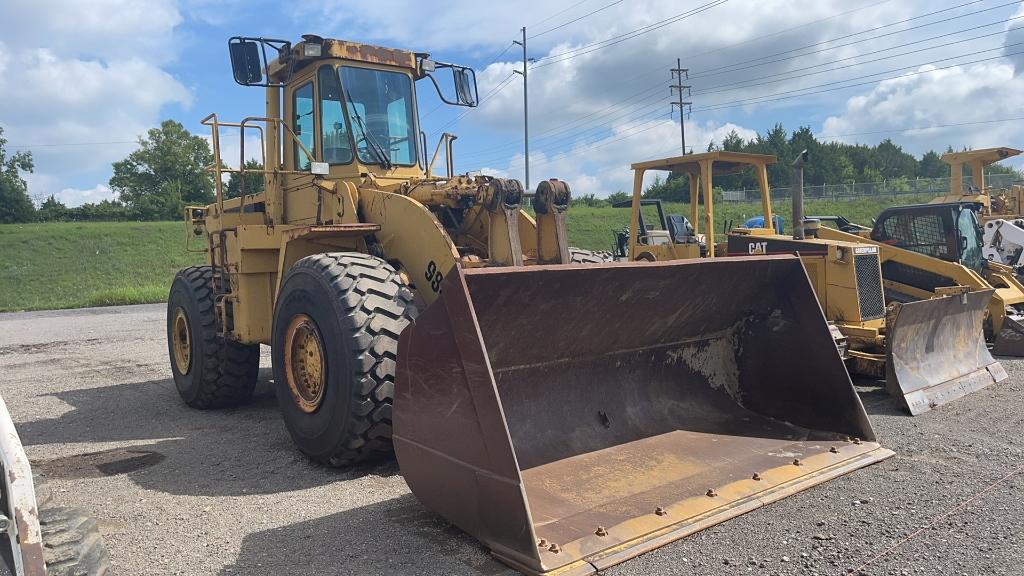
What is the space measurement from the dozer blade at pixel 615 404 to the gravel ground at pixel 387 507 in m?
0.17

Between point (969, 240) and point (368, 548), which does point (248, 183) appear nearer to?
point (368, 548)

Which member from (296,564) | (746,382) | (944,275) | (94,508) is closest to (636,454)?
(746,382)

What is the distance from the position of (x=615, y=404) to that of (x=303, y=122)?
3.80 metres

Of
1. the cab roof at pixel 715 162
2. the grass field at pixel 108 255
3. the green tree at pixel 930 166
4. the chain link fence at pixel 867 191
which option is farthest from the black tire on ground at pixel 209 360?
the green tree at pixel 930 166

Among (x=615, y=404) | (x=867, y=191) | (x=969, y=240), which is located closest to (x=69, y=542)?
(x=615, y=404)

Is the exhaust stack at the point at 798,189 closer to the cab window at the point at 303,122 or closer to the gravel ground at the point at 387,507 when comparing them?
the gravel ground at the point at 387,507

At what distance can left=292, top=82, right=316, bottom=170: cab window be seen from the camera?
20.9 feet

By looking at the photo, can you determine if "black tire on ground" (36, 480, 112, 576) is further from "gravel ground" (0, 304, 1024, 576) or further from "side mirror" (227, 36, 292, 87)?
"side mirror" (227, 36, 292, 87)

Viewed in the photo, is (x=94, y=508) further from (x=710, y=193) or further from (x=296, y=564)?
(x=710, y=193)

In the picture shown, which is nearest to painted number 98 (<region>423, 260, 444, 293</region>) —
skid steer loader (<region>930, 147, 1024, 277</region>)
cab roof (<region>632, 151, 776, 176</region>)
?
cab roof (<region>632, 151, 776, 176</region>)

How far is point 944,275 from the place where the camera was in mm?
8891

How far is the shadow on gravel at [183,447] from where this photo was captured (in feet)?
15.5

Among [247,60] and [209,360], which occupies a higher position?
[247,60]

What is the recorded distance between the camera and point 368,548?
354 cm
